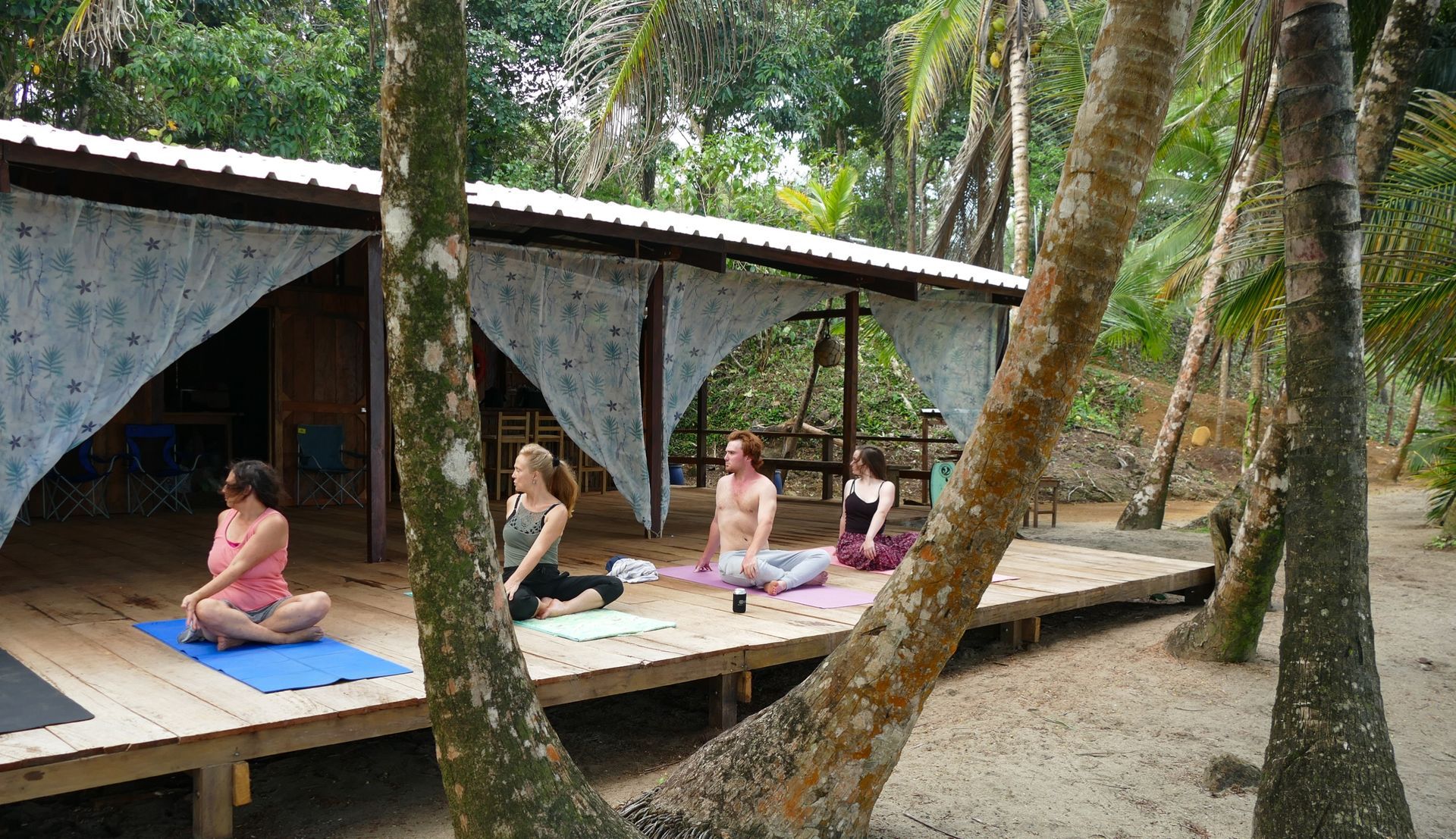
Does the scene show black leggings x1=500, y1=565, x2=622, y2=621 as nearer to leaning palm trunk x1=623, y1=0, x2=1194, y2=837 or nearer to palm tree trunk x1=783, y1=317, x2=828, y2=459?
leaning palm trunk x1=623, y1=0, x2=1194, y2=837

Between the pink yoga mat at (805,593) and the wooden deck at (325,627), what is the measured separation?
0.13 m

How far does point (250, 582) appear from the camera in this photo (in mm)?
4395

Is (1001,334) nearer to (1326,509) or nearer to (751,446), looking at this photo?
(751,446)

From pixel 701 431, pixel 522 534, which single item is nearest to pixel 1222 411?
pixel 701 431

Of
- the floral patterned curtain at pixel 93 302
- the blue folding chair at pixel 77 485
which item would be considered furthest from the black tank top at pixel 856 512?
the blue folding chair at pixel 77 485

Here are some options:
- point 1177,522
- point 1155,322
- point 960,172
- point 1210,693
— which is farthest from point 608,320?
point 1155,322

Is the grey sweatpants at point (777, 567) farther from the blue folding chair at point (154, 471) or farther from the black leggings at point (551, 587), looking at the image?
the blue folding chair at point (154, 471)

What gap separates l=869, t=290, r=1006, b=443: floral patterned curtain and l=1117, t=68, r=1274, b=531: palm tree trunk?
1.77 m

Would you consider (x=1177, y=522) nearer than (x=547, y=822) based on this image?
No

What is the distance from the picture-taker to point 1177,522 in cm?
1257

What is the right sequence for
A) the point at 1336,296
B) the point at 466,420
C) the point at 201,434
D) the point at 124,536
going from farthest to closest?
1. the point at 201,434
2. the point at 124,536
3. the point at 1336,296
4. the point at 466,420

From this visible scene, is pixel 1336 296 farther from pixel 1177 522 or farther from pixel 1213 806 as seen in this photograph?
pixel 1177 522

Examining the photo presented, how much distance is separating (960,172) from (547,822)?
1159 cm

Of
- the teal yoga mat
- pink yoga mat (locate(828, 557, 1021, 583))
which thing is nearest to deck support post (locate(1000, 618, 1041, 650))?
pink yoga mat (locate(828, 557, 1021, 583))
